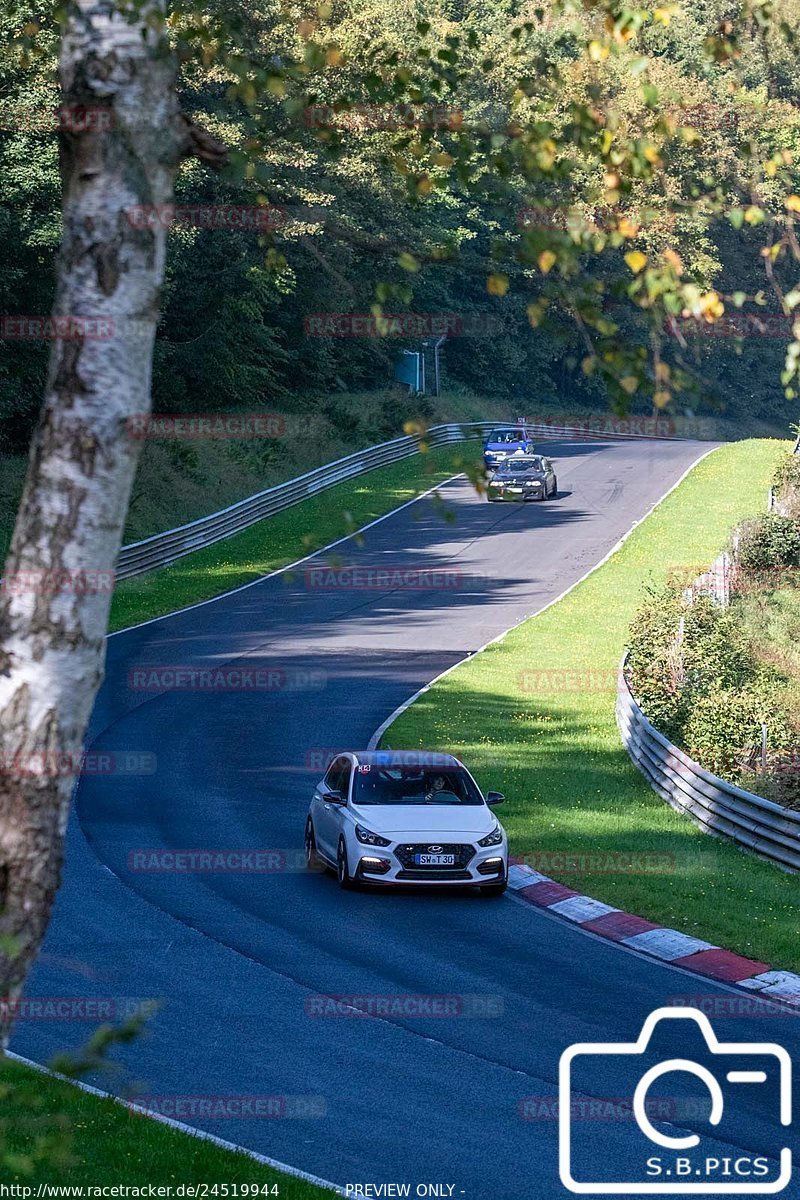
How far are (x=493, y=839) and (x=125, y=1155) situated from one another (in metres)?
9.06

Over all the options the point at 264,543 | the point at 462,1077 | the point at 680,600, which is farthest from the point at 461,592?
the point at 462,1077

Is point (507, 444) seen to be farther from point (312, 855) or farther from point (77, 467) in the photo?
point (77, 467)

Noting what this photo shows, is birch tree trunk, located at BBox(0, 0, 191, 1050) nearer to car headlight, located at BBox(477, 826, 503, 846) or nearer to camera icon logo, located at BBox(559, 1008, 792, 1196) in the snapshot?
camera icon logo, located at BBox(559, 1008, 792, 1196)

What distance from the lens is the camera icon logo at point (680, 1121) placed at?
903cm

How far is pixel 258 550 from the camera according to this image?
46375 millimetres

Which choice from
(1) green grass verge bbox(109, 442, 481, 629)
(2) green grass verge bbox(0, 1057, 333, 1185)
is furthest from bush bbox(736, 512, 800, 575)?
(2) green grass verge bbox(0, 1057, 333, 1185)

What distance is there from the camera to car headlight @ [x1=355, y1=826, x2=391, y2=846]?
16984 millimetres

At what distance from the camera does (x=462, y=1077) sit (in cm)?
1090

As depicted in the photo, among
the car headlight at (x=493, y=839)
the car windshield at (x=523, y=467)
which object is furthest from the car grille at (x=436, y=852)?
the car windshield at (x=523, y=467)

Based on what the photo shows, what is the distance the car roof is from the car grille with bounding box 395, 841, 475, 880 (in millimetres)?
1390

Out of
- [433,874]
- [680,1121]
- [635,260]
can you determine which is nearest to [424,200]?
[635,260]

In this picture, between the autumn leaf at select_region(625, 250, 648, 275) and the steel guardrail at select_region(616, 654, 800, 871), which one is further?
the steel guardrail at select_region(616, 654, 800, 871)

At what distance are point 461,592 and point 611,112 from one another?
36.3 meters

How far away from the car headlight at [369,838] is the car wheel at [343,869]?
0.30m
